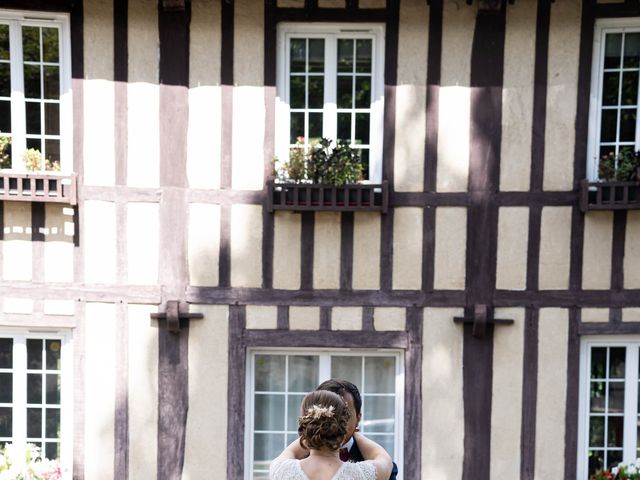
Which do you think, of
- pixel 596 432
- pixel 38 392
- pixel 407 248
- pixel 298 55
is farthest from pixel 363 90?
pixel 38 392

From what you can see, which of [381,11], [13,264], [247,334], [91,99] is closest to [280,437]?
[247,334]

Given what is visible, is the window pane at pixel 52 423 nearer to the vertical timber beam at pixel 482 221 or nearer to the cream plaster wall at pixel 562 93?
the vertical timber beam at pixel 482 221

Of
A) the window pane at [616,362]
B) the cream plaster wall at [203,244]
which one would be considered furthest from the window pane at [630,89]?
the cream plaster wall at [203,244]

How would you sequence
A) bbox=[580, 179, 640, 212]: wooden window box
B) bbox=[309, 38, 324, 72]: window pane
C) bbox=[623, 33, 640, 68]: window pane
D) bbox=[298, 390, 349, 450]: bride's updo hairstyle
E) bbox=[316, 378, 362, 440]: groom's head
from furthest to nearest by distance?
bbox=[309, 38, 324, 72]: window pane
bbox=[623, 33, 640, 68]: window pane
bbox=[580, 179, 640, 212]: wooden window box
bbox=[316, 378, 362, 440]: groom's head
bbox=[298, 390, 349, 450]: bride's updo hairstyle

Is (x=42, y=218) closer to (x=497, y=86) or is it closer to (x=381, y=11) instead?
(x=381, y=11)

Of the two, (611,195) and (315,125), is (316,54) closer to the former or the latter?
(315,125)

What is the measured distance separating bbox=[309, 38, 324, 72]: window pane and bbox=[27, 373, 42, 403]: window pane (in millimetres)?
3588

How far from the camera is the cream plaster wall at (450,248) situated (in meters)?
5.84

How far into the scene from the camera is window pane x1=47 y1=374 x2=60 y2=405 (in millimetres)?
6055

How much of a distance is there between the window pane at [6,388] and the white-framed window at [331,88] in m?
3.05

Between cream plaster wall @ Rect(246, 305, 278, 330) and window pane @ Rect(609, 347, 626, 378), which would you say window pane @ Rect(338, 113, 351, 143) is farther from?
window pane @ Rect(609, 347, 626, 378)

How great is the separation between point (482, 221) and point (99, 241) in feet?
10.6

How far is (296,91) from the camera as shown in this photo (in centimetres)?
596

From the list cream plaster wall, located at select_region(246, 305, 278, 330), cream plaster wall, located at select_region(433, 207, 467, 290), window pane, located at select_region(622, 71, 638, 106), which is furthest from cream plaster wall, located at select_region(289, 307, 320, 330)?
window pane, located at select_region(622, 71, 638, 106)
